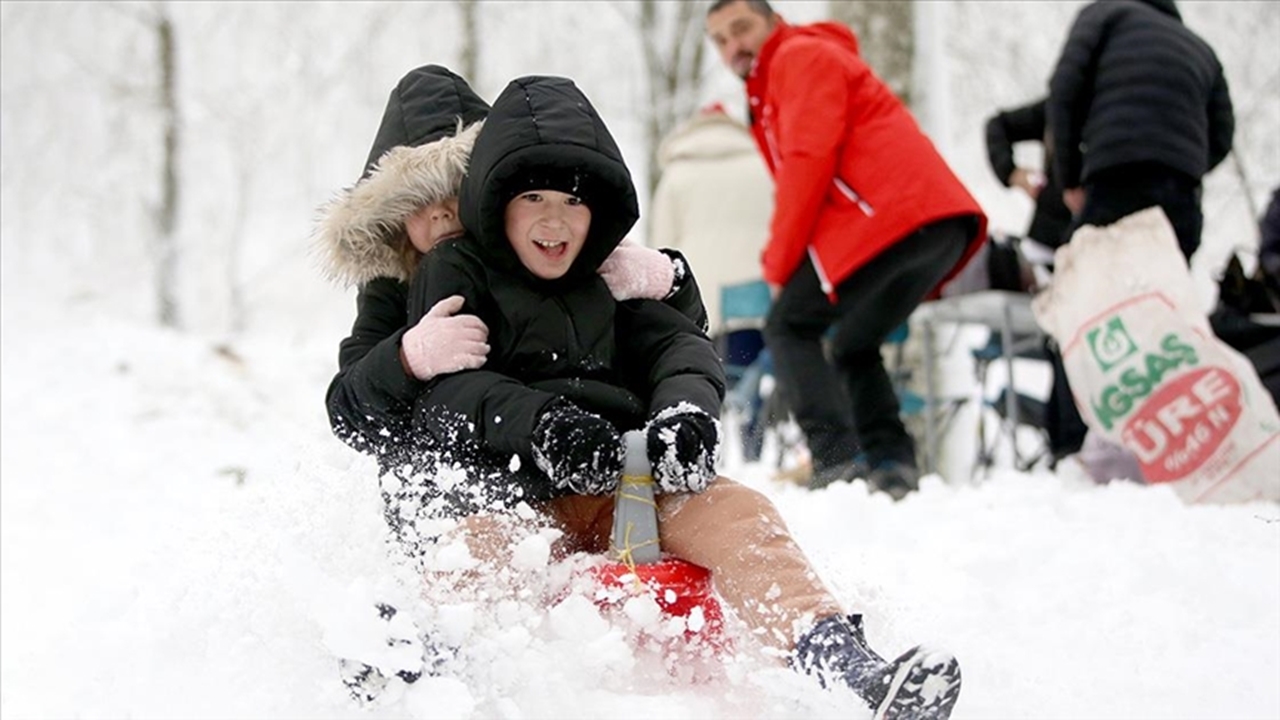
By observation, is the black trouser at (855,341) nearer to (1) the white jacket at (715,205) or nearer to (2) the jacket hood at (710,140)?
(1) the white jacket at (715,205)

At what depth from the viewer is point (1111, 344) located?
13.0 feet

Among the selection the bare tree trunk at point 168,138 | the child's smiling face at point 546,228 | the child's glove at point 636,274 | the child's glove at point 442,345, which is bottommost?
the bare tree trunk at point 168,138

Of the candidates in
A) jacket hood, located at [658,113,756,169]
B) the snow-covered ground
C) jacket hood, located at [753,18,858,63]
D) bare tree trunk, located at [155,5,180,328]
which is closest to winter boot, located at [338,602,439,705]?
the snow-covered ground

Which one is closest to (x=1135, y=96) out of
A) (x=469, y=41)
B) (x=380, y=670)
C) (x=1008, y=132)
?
(x=1008, y=132)

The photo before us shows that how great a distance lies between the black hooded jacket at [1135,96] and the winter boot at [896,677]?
2.85 m

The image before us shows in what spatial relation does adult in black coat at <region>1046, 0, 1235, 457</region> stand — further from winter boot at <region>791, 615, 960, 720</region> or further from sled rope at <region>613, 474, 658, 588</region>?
winter boot at <region>791, 615, 960, 720</region>

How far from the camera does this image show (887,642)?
7.20 ft

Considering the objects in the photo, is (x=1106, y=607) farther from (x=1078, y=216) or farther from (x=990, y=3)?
(x=990, y=3)

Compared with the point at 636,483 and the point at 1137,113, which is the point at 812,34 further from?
the point at 636,483

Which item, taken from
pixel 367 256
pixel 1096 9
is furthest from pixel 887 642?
pixel 1096 9

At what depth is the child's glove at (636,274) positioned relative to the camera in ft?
8.16

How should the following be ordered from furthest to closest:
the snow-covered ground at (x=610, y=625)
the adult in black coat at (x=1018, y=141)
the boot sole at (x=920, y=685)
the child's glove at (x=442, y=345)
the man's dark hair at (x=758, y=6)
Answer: the adult in black coat at (x=1018, y=141)
the man's dark hair at (x=758, y=6)
the child's glove at (x=442, y=345)
the snow-covered ground at (x=610, y=625)
the boot sole at (x=920, y=685)

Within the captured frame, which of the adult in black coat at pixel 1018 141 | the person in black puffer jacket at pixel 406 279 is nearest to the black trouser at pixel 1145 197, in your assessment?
the adult in black coat at pixel 1018 141

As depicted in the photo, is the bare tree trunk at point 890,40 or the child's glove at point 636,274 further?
the bare tree trunk at point 890,40
